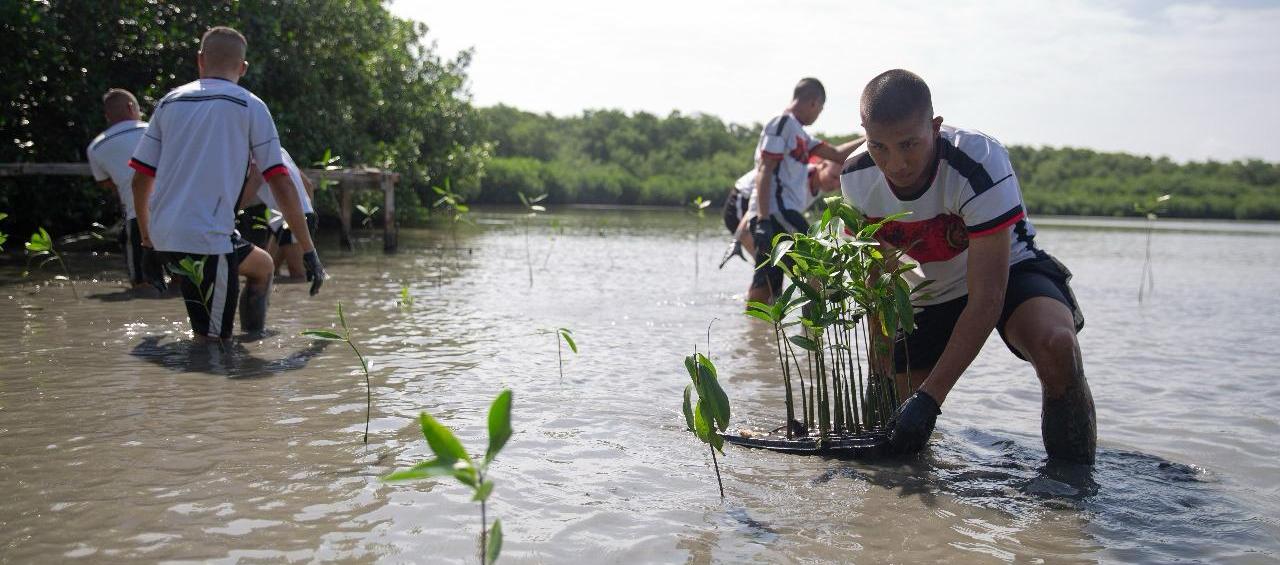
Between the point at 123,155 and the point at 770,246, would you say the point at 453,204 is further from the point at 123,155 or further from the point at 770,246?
the point at 770,246

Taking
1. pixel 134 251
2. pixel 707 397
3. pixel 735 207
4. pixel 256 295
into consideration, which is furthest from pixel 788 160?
pixel 134 251

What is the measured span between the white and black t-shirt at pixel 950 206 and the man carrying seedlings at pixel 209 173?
349 cm

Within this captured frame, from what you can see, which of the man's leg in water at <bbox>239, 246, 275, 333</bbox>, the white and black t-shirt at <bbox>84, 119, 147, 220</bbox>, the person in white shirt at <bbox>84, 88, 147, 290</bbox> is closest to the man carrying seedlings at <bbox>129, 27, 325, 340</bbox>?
the man's leg in water at <bbox>239, 246, 275, 333</bbox>

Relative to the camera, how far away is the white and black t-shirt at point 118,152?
853cm

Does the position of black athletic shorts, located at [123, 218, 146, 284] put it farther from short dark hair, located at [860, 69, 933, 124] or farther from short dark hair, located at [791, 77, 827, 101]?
Answer: short dark hair, located at [860, 69, 933, 124]

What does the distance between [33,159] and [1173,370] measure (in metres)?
13.9

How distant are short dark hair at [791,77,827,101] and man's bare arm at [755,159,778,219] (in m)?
0.67

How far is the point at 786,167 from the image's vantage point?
853cm

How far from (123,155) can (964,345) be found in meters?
7.57

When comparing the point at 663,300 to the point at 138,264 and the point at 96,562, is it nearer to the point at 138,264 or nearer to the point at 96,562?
the point at 138,264

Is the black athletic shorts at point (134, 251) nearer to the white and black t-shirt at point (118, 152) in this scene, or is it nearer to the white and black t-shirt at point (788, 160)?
the white and black t-shirt at point (118, 152)

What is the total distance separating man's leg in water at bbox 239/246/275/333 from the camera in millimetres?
6706

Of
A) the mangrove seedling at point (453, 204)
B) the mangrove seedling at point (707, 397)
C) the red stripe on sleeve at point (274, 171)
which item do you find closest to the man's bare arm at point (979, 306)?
the mangrove seedling at point (707, 397)

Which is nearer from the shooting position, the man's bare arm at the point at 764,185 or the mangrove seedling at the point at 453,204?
the man's bare arm at the point at 764,185
